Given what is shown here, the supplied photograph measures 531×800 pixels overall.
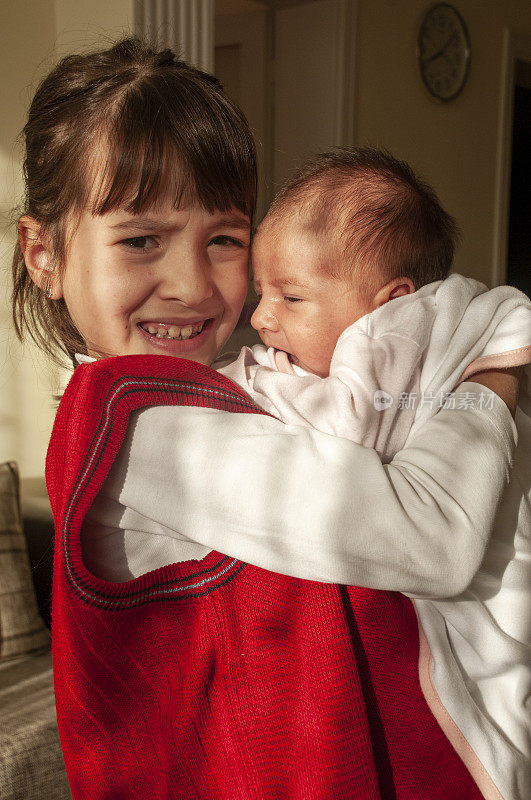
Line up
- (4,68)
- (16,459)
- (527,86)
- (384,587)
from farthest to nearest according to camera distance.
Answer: (16,459) → (4,68) → (527,86) → (384,587)

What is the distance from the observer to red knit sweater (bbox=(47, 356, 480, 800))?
0.92 feet

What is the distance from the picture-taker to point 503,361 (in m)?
0.31

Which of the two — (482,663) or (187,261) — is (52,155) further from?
(482,663)

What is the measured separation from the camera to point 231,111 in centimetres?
34

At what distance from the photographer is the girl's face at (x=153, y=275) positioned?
310mm

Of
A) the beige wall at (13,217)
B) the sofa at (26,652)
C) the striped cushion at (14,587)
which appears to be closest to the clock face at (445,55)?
the beige wall at (13,217)

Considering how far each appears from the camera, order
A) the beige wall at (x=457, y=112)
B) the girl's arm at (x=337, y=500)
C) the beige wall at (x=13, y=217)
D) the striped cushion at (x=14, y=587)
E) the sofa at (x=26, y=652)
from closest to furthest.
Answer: the girl's arm at (x=337, y=500), the beige wall at (x=457, y=112), the beige wall at (x=13, y=217), the sofa at (x=26, y=652), the striped cushion at (x=14, y=587)

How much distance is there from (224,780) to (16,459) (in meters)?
1.10

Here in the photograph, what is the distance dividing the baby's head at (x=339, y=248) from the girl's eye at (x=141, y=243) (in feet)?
0.17

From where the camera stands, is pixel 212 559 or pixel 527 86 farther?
pixel 527 86

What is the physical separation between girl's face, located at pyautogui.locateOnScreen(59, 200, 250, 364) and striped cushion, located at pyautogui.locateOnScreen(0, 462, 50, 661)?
0.96 metres

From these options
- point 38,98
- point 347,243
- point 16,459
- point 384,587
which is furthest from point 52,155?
point 16,459

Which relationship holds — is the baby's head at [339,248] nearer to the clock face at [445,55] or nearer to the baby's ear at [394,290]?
the baby's ear at [394,290]

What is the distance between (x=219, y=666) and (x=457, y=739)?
0.35 feet
